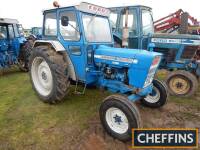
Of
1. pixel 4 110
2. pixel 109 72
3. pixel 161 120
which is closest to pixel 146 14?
pixel 109 72

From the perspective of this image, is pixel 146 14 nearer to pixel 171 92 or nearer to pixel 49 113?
pixel 171 92

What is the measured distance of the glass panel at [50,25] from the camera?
5.02 m

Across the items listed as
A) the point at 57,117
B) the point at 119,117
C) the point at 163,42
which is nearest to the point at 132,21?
the point at 163,42

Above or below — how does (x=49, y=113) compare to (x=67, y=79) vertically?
below

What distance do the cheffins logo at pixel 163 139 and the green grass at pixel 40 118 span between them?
101 centimetres

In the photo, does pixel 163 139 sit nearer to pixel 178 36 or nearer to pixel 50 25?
pixel 50 25

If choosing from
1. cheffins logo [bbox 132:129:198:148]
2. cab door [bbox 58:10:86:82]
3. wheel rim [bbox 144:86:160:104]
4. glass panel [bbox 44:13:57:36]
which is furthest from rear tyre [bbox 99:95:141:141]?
glass panel [bbox 44:13:57:36]

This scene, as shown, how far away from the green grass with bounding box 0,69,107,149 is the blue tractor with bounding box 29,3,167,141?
0.34 m

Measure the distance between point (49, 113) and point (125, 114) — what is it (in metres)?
1.75

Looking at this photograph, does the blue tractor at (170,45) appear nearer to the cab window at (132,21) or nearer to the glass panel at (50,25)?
the cab window at (132,21)

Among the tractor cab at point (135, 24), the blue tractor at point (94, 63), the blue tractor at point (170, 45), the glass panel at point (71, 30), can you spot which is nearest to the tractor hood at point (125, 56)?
the blue tractor at point (94, 63)

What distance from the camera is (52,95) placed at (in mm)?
4758

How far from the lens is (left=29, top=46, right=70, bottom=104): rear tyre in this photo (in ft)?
15.0

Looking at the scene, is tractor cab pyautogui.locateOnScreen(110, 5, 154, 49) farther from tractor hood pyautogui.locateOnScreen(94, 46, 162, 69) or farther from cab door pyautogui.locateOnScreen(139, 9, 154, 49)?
tractor hood pyautogui.locateOnScreen(94, 46, 162, 69)
